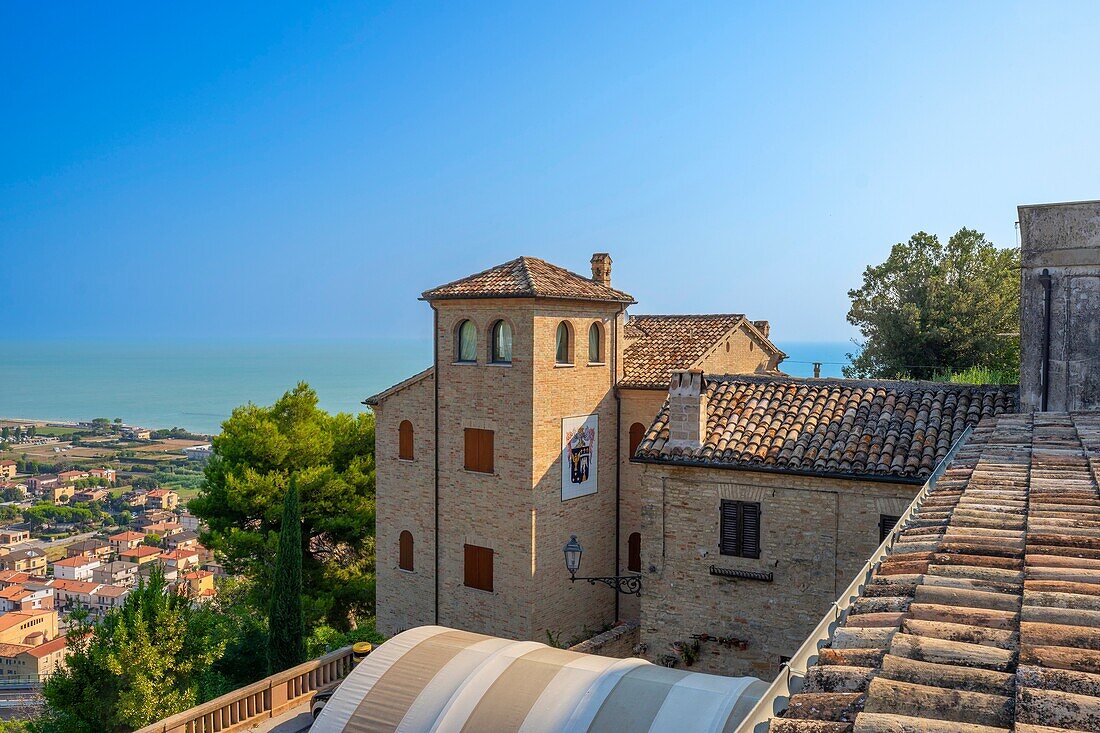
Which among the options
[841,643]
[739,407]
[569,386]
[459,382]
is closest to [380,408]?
[459,382]

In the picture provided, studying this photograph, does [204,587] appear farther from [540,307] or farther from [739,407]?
[739,407]

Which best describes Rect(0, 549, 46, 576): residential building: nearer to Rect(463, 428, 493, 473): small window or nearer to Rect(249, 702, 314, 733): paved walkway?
Rect(463, 428, 493, 473): small window

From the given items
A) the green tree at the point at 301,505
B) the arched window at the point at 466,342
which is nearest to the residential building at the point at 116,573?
the green tree at the point at 301,505

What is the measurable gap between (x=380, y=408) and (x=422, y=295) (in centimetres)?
335

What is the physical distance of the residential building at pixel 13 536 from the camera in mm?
50906

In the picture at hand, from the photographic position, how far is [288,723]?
1334cm

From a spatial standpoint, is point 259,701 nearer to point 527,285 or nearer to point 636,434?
point 527,285

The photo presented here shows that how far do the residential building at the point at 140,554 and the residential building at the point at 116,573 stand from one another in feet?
1.23

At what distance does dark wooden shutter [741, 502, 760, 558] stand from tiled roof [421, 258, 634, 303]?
6.50 metres

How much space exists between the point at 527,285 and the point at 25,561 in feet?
141

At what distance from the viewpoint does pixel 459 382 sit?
1930 centimetres

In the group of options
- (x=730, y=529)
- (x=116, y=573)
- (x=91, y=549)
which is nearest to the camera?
(x=730, y=529)

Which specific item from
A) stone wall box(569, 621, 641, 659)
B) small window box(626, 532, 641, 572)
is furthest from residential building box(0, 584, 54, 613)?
stone wall box(569, 621, 641, 659)

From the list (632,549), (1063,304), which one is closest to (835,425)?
(1063,304)
